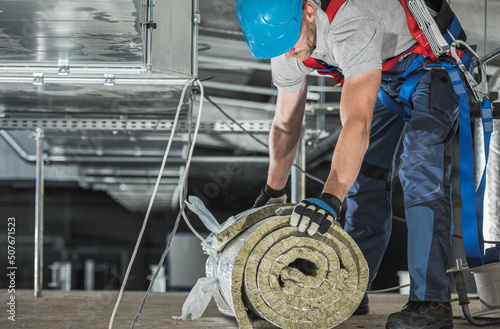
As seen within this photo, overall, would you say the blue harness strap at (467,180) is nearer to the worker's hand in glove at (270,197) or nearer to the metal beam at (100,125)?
the worker's hand in glove at (270,197)

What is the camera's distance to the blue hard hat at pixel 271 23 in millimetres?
1714

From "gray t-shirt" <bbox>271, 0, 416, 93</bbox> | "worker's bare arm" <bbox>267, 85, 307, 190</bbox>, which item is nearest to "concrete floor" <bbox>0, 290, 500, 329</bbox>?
"worker's bare arm" <bbox>267, 85, 307, 190</bbox>

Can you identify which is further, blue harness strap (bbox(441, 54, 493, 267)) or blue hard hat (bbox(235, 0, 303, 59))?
blue harness strap (bbox(441, 54, 493, 267))

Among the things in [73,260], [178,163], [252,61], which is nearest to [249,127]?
[252,61]

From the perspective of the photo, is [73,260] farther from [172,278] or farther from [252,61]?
[252,61]

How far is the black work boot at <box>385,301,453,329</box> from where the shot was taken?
1636 millimetres

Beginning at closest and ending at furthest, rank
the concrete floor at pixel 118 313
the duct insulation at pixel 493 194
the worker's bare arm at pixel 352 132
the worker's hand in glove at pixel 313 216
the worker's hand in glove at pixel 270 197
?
the worker's hand in glove at pixel 313 216, the worker's bare arm at pixel 352 132, the concrete floor at pixel 118 313, the worker's hand in glove at pixel 270 197, the duct insulation at pixel 493 194

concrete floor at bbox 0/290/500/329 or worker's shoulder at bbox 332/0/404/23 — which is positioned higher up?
worker's shoulder at bbox 332/0/404/23

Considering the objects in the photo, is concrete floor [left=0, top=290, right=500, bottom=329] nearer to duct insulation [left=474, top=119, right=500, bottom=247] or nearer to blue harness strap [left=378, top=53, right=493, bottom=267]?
blue harness strap [left=378, top=53, right=493, bottom=267]

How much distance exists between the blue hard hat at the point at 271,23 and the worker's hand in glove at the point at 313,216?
0.54 metres

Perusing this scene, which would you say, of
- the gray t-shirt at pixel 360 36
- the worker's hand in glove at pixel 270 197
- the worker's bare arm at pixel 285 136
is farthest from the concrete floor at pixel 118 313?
the gray t-shirt at pixel 360 36

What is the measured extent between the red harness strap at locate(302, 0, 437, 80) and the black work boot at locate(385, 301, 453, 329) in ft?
2.58

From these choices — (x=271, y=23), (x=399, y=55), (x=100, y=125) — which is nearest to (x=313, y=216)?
(x=271, y=23)

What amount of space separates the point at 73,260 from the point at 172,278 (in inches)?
96.8
